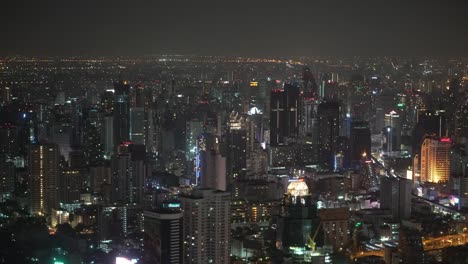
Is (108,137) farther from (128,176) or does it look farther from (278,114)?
(278,114)

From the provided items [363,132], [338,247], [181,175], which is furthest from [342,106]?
[338,247]

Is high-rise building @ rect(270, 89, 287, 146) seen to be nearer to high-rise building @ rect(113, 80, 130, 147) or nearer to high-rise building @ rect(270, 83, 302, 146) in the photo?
high-rise building @ rect(270, 83, 302, 146)

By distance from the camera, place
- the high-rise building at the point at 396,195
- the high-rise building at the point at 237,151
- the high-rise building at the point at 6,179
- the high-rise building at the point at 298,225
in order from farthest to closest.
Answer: the high-rise building at the point at 237,151, the high-rise building at the point at 6,179, the high-rise building at the point at 396,195, the high-rise building at the point at 298,225

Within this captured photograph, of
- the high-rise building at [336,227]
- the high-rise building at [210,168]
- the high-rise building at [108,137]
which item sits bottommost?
the high-rise building at [336,227]

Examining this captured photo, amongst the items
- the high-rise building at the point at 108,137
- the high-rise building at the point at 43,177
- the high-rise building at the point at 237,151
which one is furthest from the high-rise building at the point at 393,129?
the high-rise building at the point at 43,177

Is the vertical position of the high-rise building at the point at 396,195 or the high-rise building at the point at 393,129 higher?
the high-rise building at the point at 393,129

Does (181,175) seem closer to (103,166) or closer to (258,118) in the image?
(103,166)

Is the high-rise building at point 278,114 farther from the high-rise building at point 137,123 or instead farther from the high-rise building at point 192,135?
the high-rise building at point 137,123
